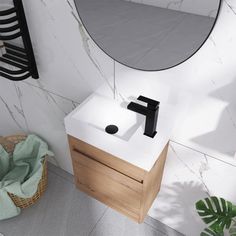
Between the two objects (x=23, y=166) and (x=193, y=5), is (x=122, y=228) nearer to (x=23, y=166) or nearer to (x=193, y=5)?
(x=23, y=166)

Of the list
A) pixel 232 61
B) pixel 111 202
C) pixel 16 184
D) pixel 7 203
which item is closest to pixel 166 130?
pixel 232 61

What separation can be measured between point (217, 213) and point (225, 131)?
350 mm

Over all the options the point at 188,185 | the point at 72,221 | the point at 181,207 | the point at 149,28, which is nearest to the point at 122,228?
the point at 72,221

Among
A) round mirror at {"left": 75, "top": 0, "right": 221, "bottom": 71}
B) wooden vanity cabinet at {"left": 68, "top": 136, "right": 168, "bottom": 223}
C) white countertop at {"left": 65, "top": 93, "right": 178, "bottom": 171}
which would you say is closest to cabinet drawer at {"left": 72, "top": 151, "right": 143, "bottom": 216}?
wooden vanity cabinet at {"left": 68, "top": 136, "right": 168, "bottom": 223}

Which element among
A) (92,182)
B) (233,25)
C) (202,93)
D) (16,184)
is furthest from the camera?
(16,184)

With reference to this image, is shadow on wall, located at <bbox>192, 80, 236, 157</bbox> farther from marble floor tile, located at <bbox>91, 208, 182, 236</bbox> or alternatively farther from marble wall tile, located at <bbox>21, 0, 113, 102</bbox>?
marble floor tile, located at <bbox>91, 208, 182, 236</bbox>

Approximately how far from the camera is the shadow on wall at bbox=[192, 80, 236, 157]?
3.20ft

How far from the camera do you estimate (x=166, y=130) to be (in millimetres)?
1167

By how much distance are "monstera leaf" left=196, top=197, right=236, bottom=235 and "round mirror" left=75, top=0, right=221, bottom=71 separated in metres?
0.61

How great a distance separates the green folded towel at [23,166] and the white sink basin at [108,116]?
0.65m

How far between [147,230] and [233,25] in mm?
1321

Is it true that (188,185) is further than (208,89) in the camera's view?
Yes

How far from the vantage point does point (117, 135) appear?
1178mm

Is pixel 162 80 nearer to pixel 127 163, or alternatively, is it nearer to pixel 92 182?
pixel 127 163
